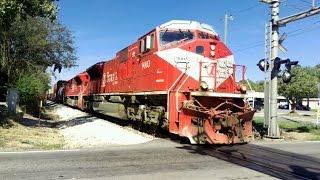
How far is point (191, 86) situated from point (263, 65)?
5.76 m

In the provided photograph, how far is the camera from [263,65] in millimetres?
19656

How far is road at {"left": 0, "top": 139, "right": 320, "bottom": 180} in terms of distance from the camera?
9430 millimetres

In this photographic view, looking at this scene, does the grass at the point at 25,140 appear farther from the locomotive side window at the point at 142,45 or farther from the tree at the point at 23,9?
the locomotive side window at the point at 142,45

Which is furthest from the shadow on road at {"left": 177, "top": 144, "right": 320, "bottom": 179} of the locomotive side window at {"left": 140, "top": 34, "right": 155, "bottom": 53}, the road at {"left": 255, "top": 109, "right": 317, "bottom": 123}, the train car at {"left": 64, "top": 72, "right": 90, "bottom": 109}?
the road at {"left": 255, "top": 109, "right": 317, "bottom": 123}

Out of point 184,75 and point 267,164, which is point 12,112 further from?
point 267,164

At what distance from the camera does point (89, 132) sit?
19.8 meters

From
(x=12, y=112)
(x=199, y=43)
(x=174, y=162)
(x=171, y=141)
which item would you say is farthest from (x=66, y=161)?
(x=12, y=112)

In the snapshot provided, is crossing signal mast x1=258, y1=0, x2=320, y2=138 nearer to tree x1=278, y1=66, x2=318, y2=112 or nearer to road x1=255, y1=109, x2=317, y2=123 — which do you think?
road x1=255, y1=109, x2=317, y2=123

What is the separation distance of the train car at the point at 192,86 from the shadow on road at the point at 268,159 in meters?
0.64

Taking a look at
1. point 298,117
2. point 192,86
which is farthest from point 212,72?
point 298,117

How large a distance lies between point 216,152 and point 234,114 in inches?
81.7

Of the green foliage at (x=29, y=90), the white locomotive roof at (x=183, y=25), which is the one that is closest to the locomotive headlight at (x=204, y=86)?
the white locomotive roof at (x=183, y=25)

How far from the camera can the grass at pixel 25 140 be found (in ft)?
45.7

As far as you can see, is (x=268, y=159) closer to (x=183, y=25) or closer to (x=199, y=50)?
(x=199, y=50)
